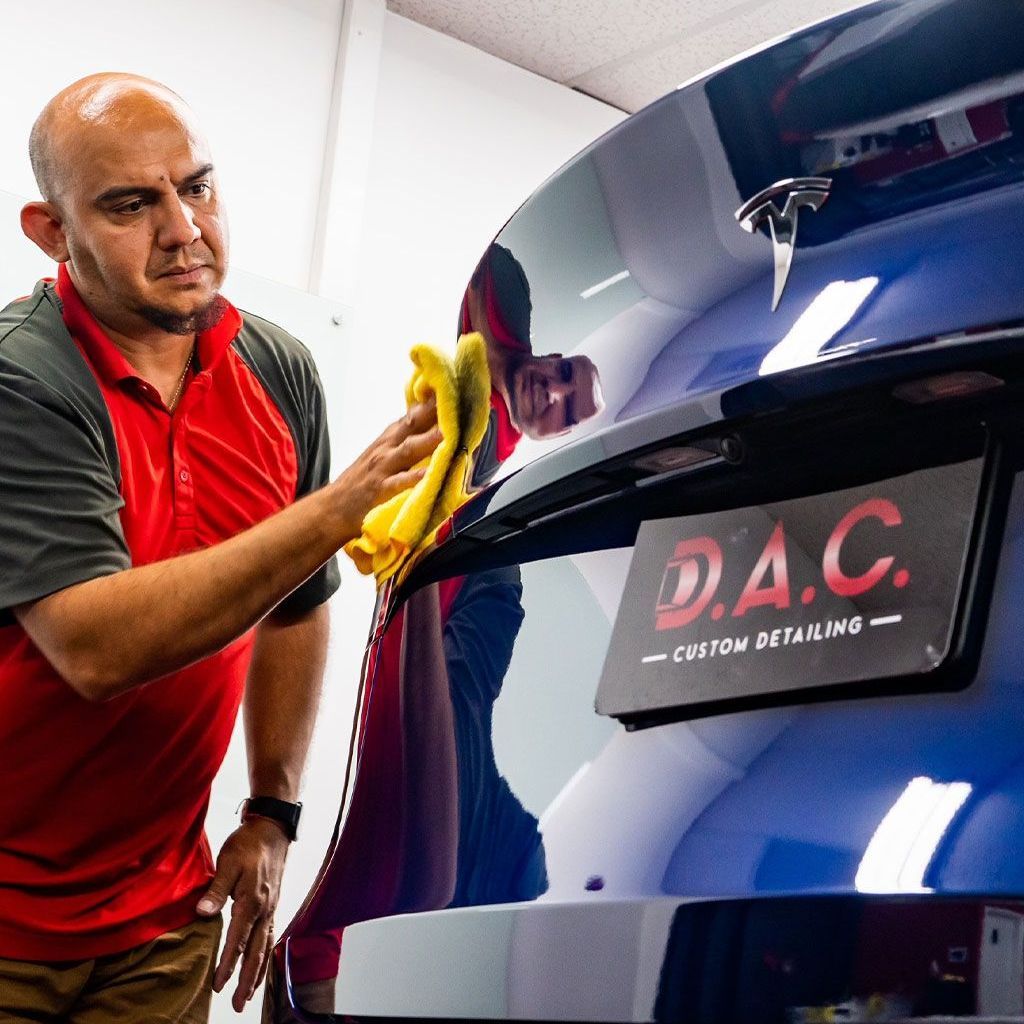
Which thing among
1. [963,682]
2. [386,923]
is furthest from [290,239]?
[963,682]

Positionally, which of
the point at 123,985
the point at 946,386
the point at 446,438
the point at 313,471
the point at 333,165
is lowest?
the point at 123,985

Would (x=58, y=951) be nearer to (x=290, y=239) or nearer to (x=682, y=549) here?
(x=682, y=549)

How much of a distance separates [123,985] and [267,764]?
0.92 feet

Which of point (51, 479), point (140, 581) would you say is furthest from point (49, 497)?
point (140, 581)

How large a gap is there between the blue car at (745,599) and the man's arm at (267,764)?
0.64m

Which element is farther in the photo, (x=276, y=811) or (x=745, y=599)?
(x=276, y=811)

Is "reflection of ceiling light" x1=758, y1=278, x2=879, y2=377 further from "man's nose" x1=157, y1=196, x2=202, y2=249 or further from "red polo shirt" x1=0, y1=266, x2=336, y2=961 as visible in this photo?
"man's nose" x1=157, y1=196, x2=202, y2=249

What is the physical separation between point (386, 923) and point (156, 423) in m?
0.84

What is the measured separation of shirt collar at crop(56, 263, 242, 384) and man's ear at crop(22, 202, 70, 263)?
0.08 ft

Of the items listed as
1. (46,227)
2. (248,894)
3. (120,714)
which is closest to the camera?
(120,714)

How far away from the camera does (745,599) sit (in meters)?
0.71

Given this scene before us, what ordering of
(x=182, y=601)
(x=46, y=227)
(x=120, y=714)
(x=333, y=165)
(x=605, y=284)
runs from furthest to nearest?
(x=333, y=165)
(x=46, y=227)
(x=120, y=714)
(x=182, y=601)
(x=605, y=284)

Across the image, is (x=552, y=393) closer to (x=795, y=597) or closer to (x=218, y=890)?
(x=795, y=597)

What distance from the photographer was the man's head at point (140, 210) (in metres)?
1.53
